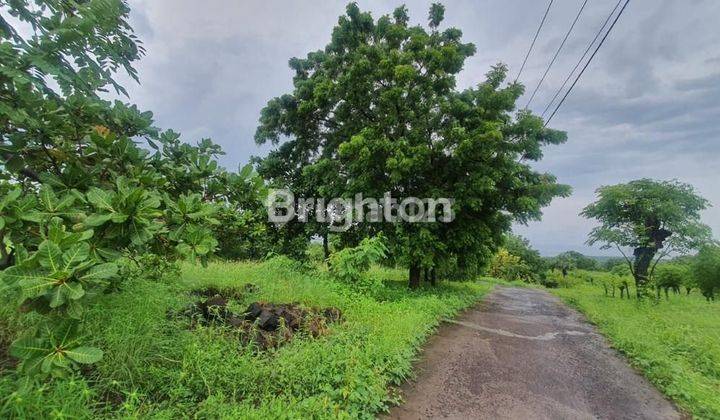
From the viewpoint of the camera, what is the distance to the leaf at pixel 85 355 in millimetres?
1781

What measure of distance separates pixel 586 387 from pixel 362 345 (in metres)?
2.96

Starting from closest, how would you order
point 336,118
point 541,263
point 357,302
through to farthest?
point 357,302
point 336,118
point 541,263

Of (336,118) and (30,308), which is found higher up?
(336,118)

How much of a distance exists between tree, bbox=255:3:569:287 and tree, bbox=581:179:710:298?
7.11m

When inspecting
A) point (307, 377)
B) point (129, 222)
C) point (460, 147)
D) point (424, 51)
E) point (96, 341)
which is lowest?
point (307, 377)

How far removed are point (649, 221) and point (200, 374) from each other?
17.7 m

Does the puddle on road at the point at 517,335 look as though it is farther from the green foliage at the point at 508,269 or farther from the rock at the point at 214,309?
the green foliage at the point at 508,269

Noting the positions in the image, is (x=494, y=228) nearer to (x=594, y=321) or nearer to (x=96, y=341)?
(x=594, y=321)

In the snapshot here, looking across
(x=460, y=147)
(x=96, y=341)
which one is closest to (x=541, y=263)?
(x=460, y=147)

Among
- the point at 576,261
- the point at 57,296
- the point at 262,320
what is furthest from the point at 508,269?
the point at 57,296

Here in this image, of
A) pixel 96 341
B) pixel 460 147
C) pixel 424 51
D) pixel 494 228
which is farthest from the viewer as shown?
pixel 494 228

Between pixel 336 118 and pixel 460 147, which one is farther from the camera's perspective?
pixel 336 118

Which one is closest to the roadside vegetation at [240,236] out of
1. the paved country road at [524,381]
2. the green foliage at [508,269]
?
the paved country road at [524,381]

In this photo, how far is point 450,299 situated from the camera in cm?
977
